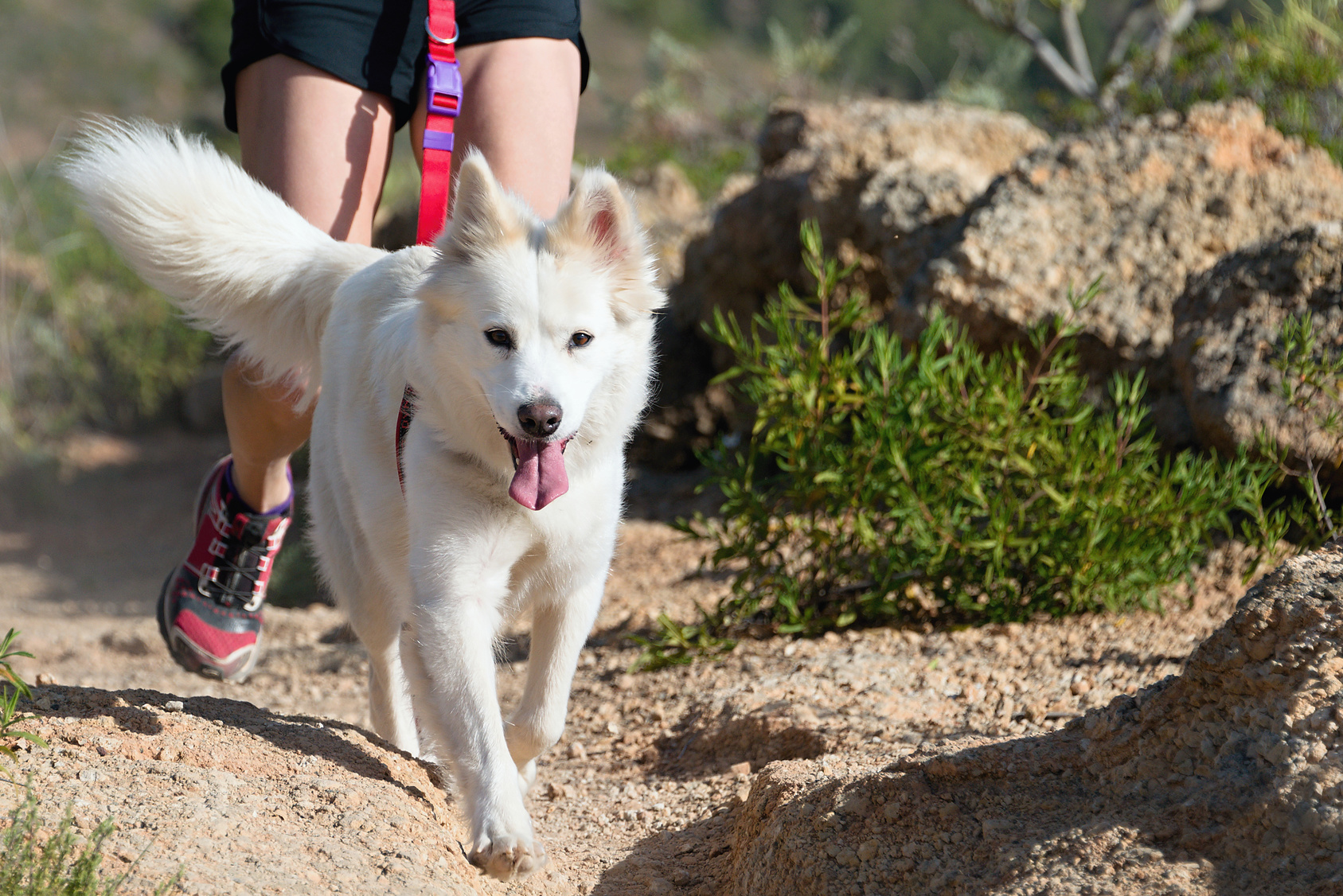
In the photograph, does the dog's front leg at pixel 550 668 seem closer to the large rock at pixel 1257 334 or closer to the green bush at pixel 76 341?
the large rock at pixel 1257 334

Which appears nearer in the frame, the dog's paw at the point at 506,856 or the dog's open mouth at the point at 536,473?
the dog's paw at the point at 506,856

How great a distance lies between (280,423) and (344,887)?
5.36 feet

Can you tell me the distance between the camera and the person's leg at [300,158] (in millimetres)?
3012

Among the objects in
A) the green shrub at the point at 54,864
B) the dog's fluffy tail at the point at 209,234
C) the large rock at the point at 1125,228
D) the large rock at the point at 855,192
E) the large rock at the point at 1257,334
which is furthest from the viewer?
the large rock at the point at 855,192

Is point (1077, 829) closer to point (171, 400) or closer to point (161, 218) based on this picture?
point (161, 218)

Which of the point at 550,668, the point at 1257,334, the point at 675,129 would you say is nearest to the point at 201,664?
the point at 550,668

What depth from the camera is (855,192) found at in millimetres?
5766

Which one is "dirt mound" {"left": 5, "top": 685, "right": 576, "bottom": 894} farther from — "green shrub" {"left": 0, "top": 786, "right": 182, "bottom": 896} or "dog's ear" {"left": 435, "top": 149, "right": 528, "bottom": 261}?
"dog's ear" {"left": 435, "top": 149, "right": 528, "bottom": 261}

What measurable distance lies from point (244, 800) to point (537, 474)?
2.71 ft

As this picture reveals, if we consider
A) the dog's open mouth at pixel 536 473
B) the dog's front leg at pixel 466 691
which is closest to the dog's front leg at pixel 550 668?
the dog's front leg at pixel 466 691

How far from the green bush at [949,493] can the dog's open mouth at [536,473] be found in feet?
4.88

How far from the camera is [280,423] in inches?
127

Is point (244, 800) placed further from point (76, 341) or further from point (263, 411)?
point (76, 341)

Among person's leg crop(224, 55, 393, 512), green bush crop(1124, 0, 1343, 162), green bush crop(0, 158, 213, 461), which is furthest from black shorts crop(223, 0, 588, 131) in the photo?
green bush crop(0, 158, 213, 461)
